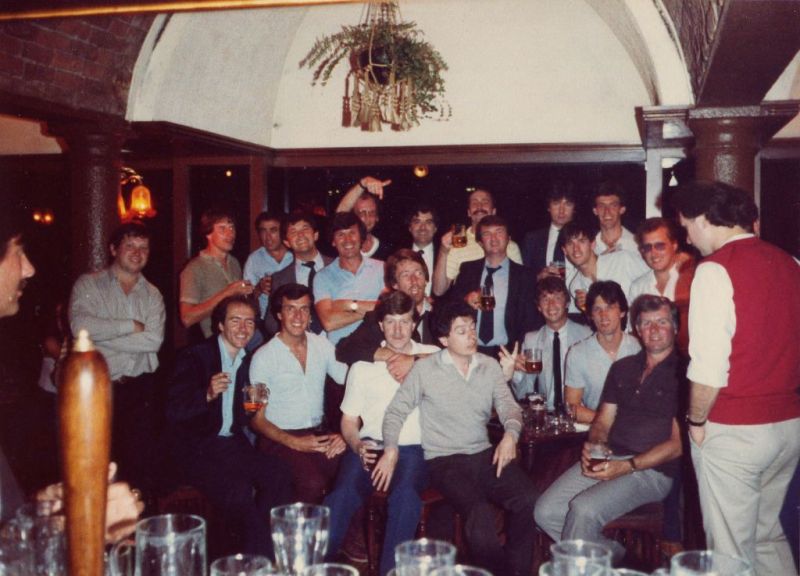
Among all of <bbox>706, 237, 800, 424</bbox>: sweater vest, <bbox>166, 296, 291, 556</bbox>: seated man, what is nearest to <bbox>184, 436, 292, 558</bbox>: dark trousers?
<bbox>166, 296, 291, 556</bbox>: seated man


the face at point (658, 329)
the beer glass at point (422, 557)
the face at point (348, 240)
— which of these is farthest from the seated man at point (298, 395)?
the beer glass at point (422, 557)

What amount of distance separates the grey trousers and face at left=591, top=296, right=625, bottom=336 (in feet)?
2.68

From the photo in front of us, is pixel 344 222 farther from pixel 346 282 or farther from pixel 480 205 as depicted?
pixel 480 205

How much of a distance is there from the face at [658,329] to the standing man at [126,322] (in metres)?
2.62

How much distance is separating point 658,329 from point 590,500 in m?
0.87

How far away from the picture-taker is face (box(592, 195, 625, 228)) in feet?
16.9

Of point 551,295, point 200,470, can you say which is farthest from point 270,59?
point 200,470

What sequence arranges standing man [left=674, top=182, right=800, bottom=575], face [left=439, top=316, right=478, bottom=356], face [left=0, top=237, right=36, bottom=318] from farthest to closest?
1. face [left=439, top=316, right=478, bottom=356]
2. standing man [left=674, top=182, right=800, bottom=575]
3. face [left=0, top=237, right=36, bottom=318]

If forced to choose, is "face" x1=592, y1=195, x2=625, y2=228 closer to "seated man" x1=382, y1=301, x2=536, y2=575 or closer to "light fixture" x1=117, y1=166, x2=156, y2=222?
"seated man" x1=382, y1=301, x2=536, y2=575

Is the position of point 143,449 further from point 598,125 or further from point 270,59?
point 598,125

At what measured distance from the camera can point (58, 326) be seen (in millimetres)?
5406

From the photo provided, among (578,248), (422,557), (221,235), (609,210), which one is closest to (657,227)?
(578,248)

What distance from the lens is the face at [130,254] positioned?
4.64 metres

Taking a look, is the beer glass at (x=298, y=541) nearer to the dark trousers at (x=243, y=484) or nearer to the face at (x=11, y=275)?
the face at (x=11, y=275)
